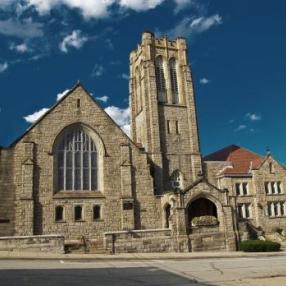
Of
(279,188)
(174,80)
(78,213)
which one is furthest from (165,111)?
(78,213)

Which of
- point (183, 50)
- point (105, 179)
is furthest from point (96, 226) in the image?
point (183, 50)

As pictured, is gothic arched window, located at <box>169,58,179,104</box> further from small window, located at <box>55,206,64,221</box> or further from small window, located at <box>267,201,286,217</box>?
small window, located at <box>55,206,64,221</box>

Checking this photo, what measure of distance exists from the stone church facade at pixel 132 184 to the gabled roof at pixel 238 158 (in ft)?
0.45

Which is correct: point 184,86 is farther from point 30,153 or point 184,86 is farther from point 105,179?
point 30,153

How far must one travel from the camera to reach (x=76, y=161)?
112ft

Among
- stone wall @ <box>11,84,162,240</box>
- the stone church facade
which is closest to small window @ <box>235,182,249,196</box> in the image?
the stone church facade

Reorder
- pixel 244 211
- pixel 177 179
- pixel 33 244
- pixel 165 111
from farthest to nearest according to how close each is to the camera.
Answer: pixel 165 111
pixel 177 179
pixel 244 211
pixel 33 244

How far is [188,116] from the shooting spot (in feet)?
141

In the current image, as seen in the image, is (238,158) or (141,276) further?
(238,158)

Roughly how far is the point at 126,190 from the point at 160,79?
16.2m

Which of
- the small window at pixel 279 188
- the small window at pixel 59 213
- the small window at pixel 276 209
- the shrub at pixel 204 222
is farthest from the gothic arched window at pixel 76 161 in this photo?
the small window at pixel 279 188

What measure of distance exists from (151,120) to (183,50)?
10.6m

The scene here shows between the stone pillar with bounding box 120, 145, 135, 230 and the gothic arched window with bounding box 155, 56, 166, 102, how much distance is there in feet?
36.7

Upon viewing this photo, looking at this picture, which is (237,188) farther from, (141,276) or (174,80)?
(141,276)
